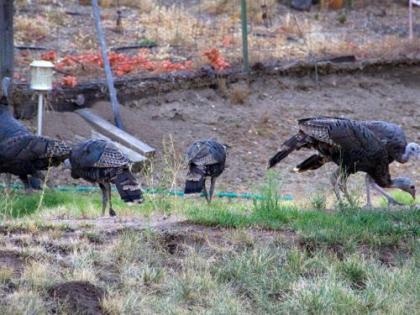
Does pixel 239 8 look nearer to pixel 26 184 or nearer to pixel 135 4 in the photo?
pixel 135 4

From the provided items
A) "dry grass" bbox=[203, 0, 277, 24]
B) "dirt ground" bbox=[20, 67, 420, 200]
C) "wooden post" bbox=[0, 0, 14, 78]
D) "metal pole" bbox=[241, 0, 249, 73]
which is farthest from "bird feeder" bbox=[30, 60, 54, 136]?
"dry grass" bbox=[203, 0, 277, 24]

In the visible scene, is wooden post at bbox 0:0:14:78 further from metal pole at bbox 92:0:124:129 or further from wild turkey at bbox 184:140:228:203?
wild turkey at bbox 184:140:228:203

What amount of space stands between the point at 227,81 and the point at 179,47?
75.6 inches

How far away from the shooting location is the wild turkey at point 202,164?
10.3 metres

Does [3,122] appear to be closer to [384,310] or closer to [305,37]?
[384,310]

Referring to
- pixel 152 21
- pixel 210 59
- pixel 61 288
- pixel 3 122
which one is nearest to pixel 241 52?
pixel 210 59

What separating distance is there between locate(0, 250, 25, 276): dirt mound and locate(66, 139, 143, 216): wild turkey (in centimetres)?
253

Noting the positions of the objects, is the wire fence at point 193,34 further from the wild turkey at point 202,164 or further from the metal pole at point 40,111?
the wild turkey at point 202,164

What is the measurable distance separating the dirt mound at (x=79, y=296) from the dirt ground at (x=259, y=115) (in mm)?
6570

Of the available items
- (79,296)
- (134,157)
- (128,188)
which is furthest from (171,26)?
(79,296)

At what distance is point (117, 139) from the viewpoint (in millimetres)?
14125

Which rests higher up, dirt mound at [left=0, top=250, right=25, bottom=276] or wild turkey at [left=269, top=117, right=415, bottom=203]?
wild turkey at [left=269, top=117, right=415, bottom=203]

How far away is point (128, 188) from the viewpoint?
32.1 ft

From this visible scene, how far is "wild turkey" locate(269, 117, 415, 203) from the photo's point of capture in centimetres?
1020
